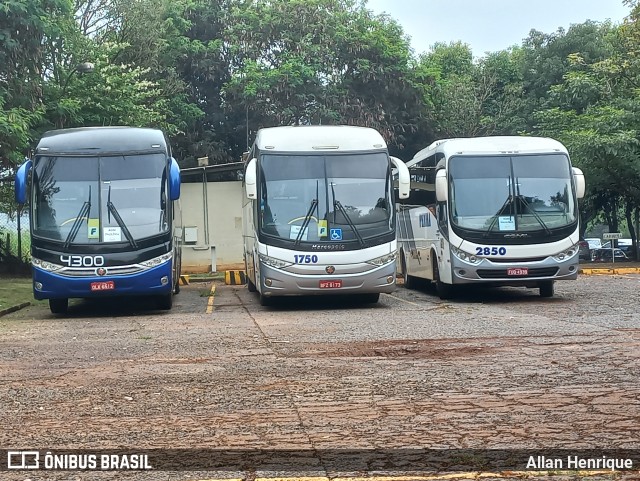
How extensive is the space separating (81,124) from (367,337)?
1840 cm

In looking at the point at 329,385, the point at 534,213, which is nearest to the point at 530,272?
the point at 534,213

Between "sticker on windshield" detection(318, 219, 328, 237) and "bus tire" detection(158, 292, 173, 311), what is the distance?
3066mm

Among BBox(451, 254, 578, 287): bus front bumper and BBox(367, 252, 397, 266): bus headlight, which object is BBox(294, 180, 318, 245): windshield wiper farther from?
BBox(451, 254, 578, 287): bus front bumper

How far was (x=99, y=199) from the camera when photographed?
16.8 meters

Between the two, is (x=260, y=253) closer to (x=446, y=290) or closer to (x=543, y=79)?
(x=446, y=290)

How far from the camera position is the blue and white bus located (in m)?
16.5

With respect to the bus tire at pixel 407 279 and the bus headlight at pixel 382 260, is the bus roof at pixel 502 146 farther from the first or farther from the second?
the bus tire at pixel 407 279

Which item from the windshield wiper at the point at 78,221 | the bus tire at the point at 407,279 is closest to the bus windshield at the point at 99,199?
the windshield wiper at the point at 78,221

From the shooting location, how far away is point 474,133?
42625mm

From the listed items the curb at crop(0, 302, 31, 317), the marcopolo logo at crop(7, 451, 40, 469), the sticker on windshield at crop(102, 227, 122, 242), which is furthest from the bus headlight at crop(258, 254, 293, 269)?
the marcopolo logo at crop(7, 451, 40, 469)

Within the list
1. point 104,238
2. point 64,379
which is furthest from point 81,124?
point 64,379

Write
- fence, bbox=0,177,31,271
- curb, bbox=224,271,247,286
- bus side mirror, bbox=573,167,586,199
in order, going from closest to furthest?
1. bus side mirror, bbox=573,167,586,199
2. curb, bbox=224,271,247,286
3. fence, bbox=0,177,31,271

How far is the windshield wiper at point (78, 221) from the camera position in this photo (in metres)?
16.5

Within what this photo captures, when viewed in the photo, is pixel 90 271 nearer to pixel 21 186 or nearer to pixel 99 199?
pixel 99 199
